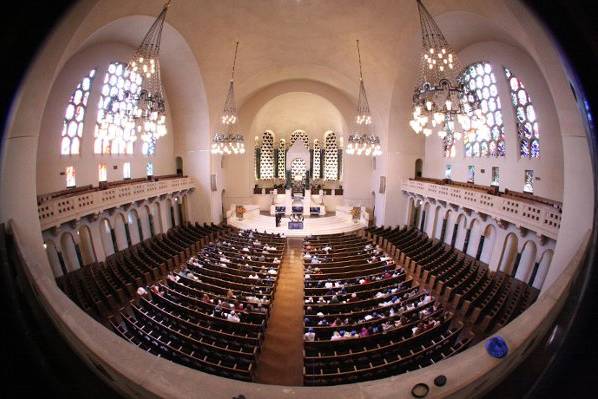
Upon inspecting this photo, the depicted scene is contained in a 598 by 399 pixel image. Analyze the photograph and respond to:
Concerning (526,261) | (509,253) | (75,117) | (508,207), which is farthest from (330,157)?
(75,117)

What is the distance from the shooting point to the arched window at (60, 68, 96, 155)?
12891 mm

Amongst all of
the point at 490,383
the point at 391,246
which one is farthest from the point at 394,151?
the point at 490,383

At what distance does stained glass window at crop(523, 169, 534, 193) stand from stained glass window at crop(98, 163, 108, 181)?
2208 centimetres

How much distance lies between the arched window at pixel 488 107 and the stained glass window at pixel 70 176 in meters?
20.1

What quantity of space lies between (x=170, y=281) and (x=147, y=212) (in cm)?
920

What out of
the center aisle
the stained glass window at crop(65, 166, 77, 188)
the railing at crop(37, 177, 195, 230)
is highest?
the stained glass window at crop(65, 166, 77, 188)

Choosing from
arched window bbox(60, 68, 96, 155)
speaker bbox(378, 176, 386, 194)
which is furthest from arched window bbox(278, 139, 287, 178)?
arched window bbox(60, 68, 96, 155)

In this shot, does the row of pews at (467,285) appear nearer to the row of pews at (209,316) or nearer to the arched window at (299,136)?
the row of pews at (209,316)

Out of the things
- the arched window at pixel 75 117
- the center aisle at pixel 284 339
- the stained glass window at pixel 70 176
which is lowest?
the center aisle at pixel 284 339

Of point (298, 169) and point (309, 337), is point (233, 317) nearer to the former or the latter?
point (309, 337)

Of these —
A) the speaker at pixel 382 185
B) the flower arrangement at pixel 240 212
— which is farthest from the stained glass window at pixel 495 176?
the flower arrangement at pixel 240 212

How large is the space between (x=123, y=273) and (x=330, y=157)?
2362cm

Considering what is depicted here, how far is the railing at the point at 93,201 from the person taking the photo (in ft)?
32.0

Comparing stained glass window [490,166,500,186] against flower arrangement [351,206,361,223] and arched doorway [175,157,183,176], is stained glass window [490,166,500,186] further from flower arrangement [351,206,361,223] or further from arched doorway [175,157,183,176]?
arched doorway [175,157,183,176]
